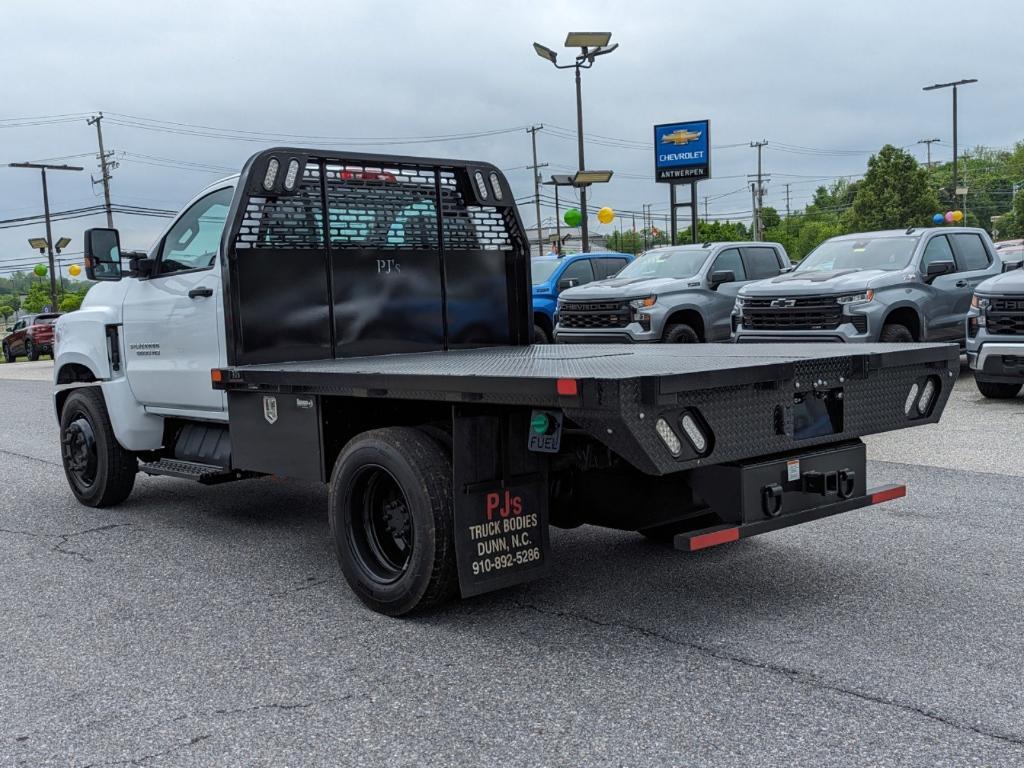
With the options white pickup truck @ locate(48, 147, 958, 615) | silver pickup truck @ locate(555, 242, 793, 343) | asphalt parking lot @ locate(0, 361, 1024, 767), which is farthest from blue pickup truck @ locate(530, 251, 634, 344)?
asphalt parking lot @ locate(0, 361, 1024, 767)

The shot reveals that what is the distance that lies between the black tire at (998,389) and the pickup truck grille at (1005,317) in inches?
31.7

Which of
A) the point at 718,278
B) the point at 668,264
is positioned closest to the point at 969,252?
the point at 718,278

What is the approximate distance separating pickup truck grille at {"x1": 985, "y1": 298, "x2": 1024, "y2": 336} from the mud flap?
8080 millimetres

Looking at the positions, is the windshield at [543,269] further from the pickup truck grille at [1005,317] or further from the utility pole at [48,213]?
the utility pole at [48,213]

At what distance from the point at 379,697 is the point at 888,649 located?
2.00 m

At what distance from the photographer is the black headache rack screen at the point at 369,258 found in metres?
5.86

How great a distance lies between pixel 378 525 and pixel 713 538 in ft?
5.59

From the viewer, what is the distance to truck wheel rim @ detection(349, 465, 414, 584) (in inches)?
188

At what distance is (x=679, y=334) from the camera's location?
1496cm

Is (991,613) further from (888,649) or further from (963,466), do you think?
(963,466)

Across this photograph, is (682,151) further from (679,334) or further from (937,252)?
(937,252)

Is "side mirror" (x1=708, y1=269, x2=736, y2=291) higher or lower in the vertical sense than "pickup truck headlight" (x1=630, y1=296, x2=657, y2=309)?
higher

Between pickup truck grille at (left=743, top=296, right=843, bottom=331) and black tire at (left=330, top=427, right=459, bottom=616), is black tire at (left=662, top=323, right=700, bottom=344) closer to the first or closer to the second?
pickup truck grille at (left=743, top=296, right=843, bottom=331)

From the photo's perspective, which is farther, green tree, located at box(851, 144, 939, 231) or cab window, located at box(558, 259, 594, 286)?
green tree, located at box(851, 144, 939, 231)
